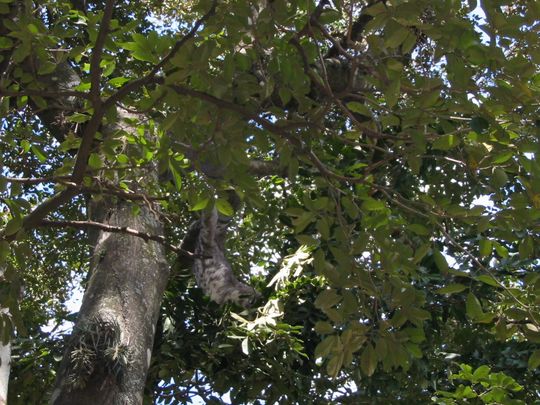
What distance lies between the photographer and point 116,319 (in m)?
3.94

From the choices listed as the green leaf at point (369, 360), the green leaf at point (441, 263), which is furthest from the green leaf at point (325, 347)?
the green leaf at point (441, 263)

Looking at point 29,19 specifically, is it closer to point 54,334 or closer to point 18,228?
point 18,228

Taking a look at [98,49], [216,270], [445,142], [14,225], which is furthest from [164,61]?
[216,270]

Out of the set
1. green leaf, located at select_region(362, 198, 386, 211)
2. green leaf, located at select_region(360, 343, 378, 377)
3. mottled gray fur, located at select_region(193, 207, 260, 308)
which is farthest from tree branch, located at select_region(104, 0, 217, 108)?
mottled gray fur, located at select_region(193, 207, 260, 308)

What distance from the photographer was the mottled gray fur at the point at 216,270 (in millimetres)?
6035

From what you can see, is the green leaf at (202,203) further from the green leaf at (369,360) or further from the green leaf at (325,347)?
the green leaf at (369,360)

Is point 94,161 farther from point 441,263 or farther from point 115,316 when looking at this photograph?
point 441,263

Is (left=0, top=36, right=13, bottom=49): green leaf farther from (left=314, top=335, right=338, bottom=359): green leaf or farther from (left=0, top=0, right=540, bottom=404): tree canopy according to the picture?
(left=314, top=335, right=338, bottom=359): green leaf

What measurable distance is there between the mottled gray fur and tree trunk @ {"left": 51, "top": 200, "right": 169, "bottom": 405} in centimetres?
144

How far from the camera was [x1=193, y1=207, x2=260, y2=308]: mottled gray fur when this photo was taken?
6.04 meters

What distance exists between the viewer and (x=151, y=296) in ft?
13.9

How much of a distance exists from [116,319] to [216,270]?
2.47m

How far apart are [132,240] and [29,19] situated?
73.0 inches

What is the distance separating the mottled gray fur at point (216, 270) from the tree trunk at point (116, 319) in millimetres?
1436
